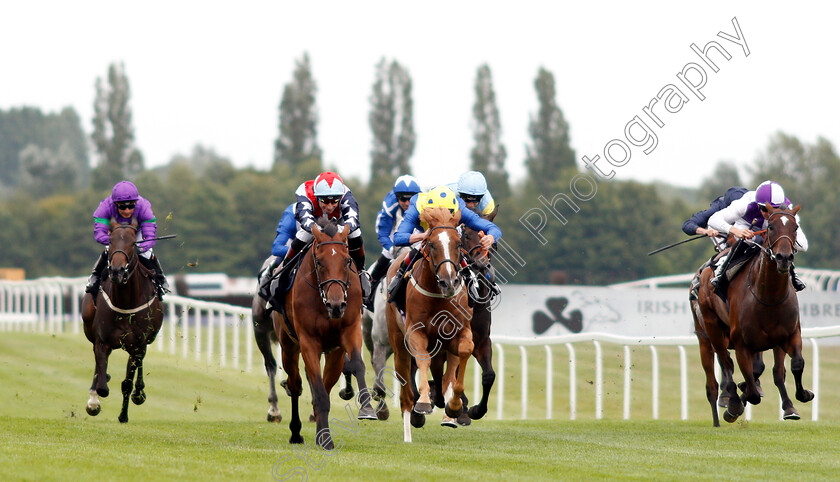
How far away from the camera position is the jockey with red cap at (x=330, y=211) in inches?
362

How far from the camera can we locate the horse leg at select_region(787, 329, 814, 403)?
31.6 ft

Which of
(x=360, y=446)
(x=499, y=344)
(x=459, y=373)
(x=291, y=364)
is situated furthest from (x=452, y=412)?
(x=499, y=344)

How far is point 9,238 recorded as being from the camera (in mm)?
66438

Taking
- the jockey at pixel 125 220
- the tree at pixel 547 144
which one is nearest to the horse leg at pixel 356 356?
the jockey at pixel 125 220

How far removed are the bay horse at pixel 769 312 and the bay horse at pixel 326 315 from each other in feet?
11.6

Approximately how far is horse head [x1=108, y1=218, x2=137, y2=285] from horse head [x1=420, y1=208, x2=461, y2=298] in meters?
3.10

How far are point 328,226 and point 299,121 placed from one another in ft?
183

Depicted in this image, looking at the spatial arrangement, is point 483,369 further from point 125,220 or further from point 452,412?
point 125,220

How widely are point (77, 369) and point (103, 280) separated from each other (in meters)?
6.38

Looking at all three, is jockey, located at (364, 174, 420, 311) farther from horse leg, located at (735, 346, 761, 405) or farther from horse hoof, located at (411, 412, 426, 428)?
horse leg, located at (735, 346, 761, 405)

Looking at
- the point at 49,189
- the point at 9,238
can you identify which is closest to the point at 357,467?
the point at 9,238

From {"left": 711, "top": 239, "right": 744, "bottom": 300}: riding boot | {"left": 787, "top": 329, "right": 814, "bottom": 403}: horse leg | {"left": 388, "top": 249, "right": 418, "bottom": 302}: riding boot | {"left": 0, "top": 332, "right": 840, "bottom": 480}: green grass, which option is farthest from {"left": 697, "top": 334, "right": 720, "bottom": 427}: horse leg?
{"left": 388, "top": 249, "right": 418, "bottom": 302}: riding boot

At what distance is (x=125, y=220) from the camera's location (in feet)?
36.3

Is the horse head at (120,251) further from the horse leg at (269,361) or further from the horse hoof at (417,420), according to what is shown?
the horse hoof at (417,420)
